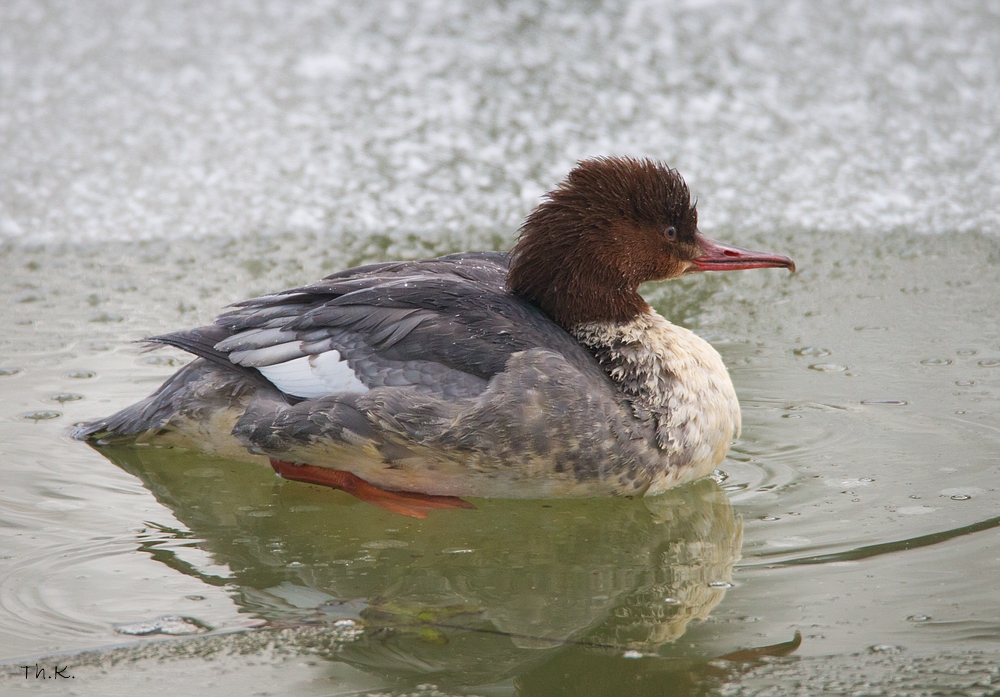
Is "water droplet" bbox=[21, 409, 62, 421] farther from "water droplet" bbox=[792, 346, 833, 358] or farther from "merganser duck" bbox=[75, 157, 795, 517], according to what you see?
"water droplet" bbox=[792, 346, 833, 358]

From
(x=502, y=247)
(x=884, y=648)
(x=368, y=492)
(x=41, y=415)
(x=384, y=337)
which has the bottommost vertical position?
(x=884, y=648)

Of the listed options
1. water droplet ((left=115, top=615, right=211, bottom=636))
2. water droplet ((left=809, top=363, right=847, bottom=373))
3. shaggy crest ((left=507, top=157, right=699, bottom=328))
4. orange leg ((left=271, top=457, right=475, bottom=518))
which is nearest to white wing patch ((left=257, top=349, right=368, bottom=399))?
orange leg ((left=271, top=457, right=475, bottom=518))

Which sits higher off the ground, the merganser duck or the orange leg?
the merganser duck

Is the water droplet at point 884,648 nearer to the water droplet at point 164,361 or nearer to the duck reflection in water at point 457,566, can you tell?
the duck reflection in water at point 457,566

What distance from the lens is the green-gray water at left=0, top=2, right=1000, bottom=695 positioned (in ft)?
9.64

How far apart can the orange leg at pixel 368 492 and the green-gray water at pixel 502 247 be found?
7 centimetres

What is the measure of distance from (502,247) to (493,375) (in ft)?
7.84

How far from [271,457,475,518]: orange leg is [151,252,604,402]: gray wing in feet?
0.89

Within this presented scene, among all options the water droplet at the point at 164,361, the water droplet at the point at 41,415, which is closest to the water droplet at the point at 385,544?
the water droplet at the point at 41,415

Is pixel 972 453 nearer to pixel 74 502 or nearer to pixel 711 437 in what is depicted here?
pixel 711 437

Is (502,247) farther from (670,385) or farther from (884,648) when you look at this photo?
(884,648)

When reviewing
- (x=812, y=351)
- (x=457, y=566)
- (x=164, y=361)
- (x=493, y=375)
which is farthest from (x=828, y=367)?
(x=164, y=361)

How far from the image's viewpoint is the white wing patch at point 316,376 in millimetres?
3850

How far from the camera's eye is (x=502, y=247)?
606 cm
